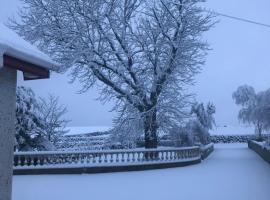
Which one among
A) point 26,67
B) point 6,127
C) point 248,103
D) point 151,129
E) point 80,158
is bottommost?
point 80,158

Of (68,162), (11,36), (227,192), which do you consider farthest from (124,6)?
(11,36)

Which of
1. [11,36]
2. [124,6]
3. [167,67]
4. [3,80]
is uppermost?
[124,6]

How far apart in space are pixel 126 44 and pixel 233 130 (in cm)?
7050

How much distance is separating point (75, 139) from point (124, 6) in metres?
26.2

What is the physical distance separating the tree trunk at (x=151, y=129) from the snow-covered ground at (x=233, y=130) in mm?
60561

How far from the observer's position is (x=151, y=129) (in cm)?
2497

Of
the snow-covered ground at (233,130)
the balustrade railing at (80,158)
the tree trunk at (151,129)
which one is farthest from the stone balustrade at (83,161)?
the snow-covered ground at (233,130)

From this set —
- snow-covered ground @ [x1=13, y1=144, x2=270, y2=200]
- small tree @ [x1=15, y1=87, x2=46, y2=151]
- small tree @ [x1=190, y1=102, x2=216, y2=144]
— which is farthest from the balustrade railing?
small tree @ [x1=190, y1=102, x2=216, y2=144]

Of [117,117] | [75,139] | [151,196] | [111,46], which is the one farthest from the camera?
[75,139]

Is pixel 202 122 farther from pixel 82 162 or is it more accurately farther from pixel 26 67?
pixel 26 67

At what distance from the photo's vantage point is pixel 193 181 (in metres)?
15.0

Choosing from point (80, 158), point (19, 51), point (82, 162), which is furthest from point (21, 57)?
point (82, 162)

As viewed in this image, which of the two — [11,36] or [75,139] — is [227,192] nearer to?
[11,36]

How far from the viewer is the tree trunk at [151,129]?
24.5m
